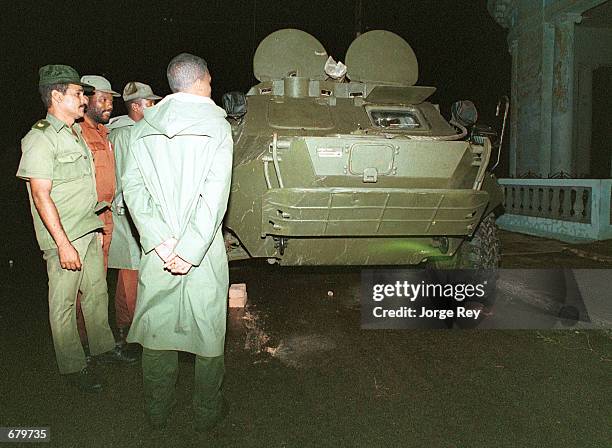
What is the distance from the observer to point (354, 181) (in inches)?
166

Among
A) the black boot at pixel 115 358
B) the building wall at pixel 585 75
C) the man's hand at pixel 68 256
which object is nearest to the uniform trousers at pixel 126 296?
the black boot at pixel 115 358

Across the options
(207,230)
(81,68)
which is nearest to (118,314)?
(207,230)

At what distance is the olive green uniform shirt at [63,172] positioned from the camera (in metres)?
3.12

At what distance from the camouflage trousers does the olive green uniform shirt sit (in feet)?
3.34

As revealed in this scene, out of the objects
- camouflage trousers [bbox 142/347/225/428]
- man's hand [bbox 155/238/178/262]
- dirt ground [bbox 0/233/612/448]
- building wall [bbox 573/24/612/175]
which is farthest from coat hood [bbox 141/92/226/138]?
building wall [bbox 573/24/612/175]

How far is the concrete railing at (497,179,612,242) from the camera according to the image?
7.95 m

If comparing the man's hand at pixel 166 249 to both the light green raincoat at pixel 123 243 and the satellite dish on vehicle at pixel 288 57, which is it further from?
the satellite dish on vehicle at pixel 288 57

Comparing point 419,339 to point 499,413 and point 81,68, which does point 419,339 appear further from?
point 81,68

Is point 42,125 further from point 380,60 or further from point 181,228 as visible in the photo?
point 380,60

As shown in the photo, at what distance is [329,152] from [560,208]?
21.1 ft

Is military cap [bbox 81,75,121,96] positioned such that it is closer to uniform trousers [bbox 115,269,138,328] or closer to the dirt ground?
uniform trousers [bbox 115,269,138,328]

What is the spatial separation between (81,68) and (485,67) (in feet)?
68.5

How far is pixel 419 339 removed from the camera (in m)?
4.41

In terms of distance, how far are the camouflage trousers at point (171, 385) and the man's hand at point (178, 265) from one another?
46cm
